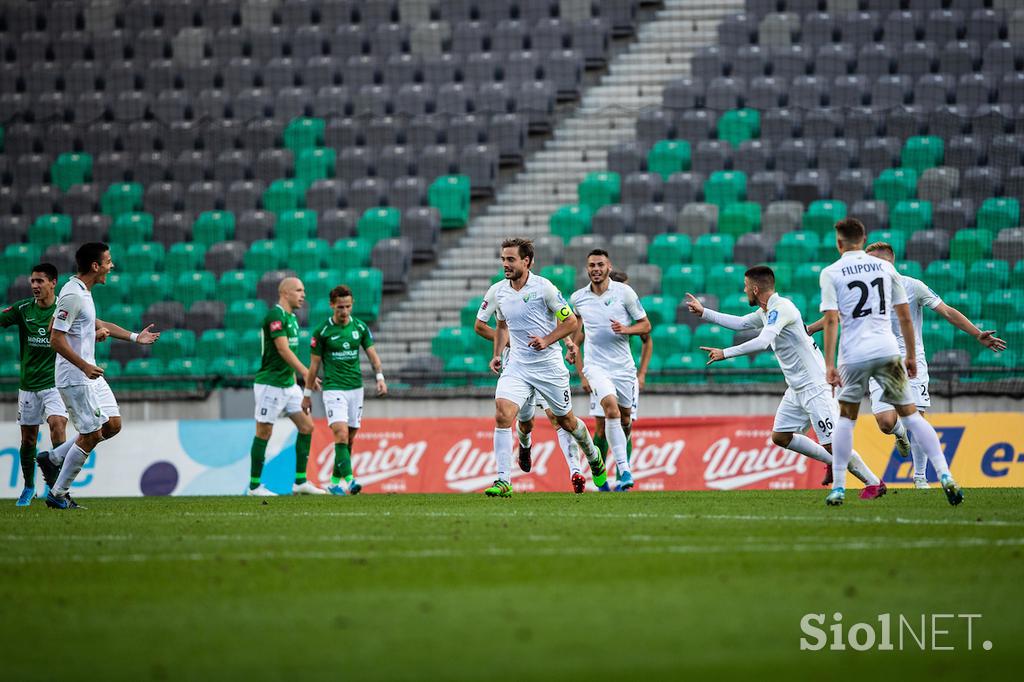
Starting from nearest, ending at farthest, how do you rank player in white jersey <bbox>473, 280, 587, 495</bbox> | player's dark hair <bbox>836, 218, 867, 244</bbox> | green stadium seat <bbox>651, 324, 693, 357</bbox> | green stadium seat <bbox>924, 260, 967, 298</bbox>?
player's dark hair <bbox>836, 218, 867, 244</bbox> < player in white jersey <bbox>473, 280, 587, 495</bbox> < green stadium seat <bbox>651, 324, 693, 357</bbox> < green stadium seat <bbox>924, 260, 967, 298</bbox>

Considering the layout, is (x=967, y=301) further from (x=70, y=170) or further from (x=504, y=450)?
(x=70, y=170)

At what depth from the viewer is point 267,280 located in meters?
22.2

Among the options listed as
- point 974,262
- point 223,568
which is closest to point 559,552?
point 223,568

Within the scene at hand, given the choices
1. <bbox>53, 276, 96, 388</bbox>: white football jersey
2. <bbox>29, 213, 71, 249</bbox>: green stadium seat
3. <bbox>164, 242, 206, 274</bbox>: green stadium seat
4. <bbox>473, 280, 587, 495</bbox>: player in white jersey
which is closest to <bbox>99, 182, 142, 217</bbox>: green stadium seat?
<bbox>29, 213, 71, 249</bbox>: green stadium seat

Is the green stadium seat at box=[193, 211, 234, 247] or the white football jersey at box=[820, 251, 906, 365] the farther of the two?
the green stadium seat at box=[193, 211, 234, 247]

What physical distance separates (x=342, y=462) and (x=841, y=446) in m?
6.82

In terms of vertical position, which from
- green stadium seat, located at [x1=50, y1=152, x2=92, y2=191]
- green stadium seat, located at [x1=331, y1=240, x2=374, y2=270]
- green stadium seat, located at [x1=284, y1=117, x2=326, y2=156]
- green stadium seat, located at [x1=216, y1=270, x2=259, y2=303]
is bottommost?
green stadium seat, located at [x1=216, y1=270, x2=259, y2=303]

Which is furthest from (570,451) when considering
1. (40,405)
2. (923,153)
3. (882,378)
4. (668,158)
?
(923,153)

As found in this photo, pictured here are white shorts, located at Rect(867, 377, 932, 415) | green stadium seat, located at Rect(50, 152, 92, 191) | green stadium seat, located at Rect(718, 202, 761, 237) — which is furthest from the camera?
green stadium seat, located at Rect(50, 152, 92, 191)

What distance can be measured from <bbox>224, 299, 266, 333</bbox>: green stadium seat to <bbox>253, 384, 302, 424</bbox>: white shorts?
20.3ft

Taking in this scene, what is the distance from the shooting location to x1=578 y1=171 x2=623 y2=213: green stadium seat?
23594 mm

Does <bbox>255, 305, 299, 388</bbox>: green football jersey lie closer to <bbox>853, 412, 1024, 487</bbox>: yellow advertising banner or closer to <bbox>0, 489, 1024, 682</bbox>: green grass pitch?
<bbox>0, 489, 1024, 682</bbox>: green grass pitch

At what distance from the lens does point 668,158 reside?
23859 mm

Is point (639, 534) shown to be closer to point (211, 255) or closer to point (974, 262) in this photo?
point (974, 262)
